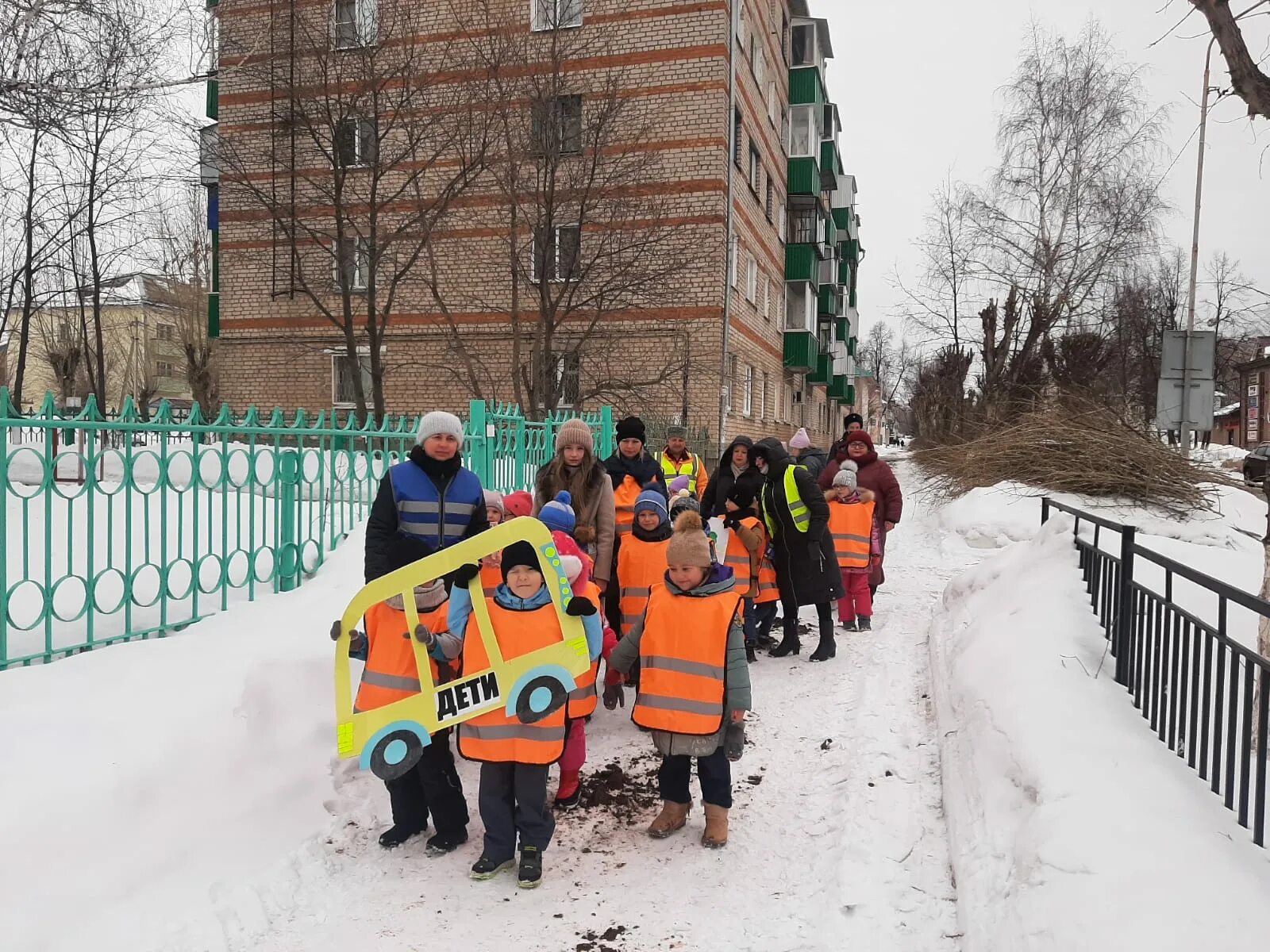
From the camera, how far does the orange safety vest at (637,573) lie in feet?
17.4

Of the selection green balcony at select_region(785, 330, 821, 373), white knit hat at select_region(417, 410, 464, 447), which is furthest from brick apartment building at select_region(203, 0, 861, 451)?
white knit hat at select_region(417, 410, 464, 447)

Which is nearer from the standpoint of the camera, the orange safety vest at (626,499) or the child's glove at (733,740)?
the child's glove at (733,740)

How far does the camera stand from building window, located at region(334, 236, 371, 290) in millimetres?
14266

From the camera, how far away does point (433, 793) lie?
11.8 feet

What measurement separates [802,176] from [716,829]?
26.3 meters

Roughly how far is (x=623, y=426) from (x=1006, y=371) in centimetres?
2020

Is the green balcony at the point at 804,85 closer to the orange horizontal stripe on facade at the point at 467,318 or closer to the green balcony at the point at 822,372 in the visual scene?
the green balcony at the point at 822,372

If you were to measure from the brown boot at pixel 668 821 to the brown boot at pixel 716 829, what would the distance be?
→ 15cm

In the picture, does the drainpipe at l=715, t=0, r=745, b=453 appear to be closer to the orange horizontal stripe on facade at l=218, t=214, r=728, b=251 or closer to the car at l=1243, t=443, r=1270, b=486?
the orange horizontal stripe on facade at l=218, t=214, r=728, b=251

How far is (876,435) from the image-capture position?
336 feet

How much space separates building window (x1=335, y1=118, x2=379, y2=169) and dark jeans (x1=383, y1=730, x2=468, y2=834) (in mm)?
12113

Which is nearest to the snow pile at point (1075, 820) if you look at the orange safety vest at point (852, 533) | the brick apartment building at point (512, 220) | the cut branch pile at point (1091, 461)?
the orange safety vest at point (852, 533)

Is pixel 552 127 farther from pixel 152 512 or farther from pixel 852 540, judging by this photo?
pixel 152 512

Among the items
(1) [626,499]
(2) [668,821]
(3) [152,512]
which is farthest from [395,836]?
(3) [152,512]
